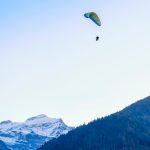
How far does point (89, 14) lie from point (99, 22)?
2.04 metres

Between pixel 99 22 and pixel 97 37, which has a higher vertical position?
pixel 99 22

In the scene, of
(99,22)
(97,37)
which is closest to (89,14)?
(99,22)

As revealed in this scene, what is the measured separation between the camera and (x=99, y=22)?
5953cm

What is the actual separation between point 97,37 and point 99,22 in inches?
172

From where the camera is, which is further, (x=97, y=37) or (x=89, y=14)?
(x=89, y=14)

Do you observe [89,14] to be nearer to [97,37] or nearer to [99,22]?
[99,22]

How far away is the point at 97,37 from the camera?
55875 mm

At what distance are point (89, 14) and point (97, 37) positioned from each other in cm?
591

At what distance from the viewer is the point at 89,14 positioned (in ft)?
198

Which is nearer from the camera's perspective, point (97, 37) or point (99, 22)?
point (97, 37)

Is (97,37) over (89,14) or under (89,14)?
under
